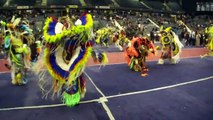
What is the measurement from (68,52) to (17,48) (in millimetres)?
3026

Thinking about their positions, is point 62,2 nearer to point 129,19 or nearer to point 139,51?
point 129,19

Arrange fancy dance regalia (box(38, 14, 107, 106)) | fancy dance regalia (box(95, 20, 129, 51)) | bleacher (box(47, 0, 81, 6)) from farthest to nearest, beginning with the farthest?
bleacher (box(47, 0, 81, 6)) < fancy dance regalia (box(95, 20, 129, 51)) < fancy dance regalia (box(38, 14, 107, 106))

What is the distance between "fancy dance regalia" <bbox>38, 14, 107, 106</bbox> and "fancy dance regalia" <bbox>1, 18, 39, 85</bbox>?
247cm

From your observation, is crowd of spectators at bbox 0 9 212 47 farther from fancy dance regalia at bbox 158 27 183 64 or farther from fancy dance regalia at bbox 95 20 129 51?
fancy dance regalia at bbox 158 27 183 64

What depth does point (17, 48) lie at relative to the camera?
10.0 meters

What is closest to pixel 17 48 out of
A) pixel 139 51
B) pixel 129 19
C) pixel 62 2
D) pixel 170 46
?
pixel 139 51

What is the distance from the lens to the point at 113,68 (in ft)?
45.9

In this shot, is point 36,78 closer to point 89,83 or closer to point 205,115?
point 89,83

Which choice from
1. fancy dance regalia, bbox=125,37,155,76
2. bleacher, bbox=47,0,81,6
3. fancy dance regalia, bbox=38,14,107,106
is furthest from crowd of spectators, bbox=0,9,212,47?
fancy dance regalia, bbox=38,14,107,106

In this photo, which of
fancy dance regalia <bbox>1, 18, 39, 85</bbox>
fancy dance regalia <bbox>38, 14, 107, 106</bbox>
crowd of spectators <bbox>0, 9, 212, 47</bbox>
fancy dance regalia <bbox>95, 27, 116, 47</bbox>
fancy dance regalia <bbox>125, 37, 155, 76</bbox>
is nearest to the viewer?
fancy dance regalia <bbox>38, 14, 107, 106</bbox>

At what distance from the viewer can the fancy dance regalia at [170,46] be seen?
49.3ft

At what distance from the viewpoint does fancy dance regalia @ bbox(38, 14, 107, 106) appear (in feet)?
24.5

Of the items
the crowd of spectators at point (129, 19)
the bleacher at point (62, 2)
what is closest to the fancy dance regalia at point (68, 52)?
the crowd of spectators at point (129, 19)

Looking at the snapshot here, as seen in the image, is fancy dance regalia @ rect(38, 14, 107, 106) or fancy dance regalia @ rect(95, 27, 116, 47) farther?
fancy dance regalia @ rect(95, 27, 116, 47)
